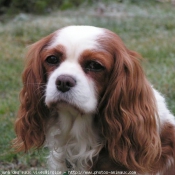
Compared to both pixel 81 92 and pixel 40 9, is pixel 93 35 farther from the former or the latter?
pixel 40 9

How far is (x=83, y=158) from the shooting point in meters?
3.94

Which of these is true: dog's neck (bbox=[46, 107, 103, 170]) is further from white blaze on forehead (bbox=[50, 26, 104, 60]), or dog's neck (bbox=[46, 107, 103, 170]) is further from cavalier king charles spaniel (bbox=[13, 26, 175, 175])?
white blaze on forehead (bbox=[50, 26, 104, 60])

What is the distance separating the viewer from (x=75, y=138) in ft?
13.0

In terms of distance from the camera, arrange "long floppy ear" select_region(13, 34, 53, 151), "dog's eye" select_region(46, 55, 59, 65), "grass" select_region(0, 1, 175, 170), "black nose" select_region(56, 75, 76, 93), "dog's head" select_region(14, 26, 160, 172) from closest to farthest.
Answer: "black nose" select_region(56, 75, 76, 93) < "dog's head" select_region(14, 26, 160, 172) < "dog's eye" select_region(46, 55, 59, 65) < "long floppy ear" select_region(13, 34, 53, 151) < "grass" select_region(0, 1, 175, 170)

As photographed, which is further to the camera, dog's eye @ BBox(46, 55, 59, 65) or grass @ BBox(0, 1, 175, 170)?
grass @ BBox(0, 1, 175, 170)

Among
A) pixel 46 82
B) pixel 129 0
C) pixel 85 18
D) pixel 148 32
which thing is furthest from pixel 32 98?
pixel 129 0

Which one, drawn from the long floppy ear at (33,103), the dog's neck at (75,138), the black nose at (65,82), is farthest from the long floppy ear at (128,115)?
the long floppy ear at (33,103)

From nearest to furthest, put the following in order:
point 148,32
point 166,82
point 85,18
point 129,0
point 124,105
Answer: point 124,105, point 166,82, point 148,32, point 85,18, point 129,0

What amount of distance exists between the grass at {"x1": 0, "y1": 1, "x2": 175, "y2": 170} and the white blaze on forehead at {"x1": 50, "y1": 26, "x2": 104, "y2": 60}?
1.88 metres

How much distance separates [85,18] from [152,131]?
9.68m

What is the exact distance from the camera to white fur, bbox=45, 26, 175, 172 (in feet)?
11.5

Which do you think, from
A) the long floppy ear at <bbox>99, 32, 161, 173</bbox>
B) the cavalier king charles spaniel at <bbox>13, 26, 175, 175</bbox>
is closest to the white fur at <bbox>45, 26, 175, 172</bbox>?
the cavalier king charles spaniel at <bbox>13, 26, 175, 175</bbox>

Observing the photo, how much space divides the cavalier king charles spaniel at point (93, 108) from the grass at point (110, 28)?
1.29 meters

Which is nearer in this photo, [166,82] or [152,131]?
[152,131]
